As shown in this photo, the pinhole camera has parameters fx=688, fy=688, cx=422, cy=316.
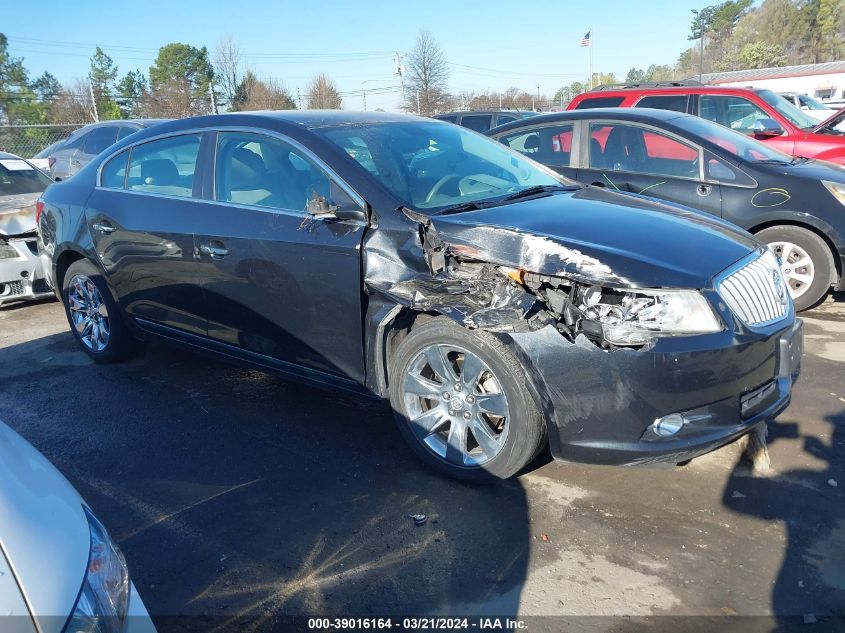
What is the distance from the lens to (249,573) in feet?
9.20

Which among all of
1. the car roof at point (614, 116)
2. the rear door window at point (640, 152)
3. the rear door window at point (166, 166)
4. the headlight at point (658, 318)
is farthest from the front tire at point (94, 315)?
the rear door window at point (640, 152)

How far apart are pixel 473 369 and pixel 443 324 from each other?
25cm

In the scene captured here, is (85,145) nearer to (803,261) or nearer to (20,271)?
(20,271)

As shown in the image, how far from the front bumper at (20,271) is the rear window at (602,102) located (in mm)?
7721

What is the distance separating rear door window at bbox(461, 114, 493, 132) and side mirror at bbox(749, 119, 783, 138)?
5653mm

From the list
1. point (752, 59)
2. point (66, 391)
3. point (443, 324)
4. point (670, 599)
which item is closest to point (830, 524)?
point (670, 599)

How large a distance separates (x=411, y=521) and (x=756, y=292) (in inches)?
72.9

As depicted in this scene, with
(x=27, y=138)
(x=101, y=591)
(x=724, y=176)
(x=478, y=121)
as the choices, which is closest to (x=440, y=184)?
(x=101, y=591)

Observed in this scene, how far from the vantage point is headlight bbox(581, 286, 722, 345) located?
2805 millimetres

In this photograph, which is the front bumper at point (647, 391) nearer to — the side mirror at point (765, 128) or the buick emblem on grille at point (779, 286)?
the buick emblem on grille at point (779, 286)

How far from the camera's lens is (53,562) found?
1.51 m

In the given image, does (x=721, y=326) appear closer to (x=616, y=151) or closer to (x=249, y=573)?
(x=249, y=573)

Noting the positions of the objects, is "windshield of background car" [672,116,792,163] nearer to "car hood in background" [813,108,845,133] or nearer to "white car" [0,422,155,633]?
"car hood in background" [813,108,845,133]

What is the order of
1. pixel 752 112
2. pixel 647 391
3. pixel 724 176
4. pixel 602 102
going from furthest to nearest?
pixel 602 102 < pixel 752 112 < pixel 724 176 < pixel 647 391
